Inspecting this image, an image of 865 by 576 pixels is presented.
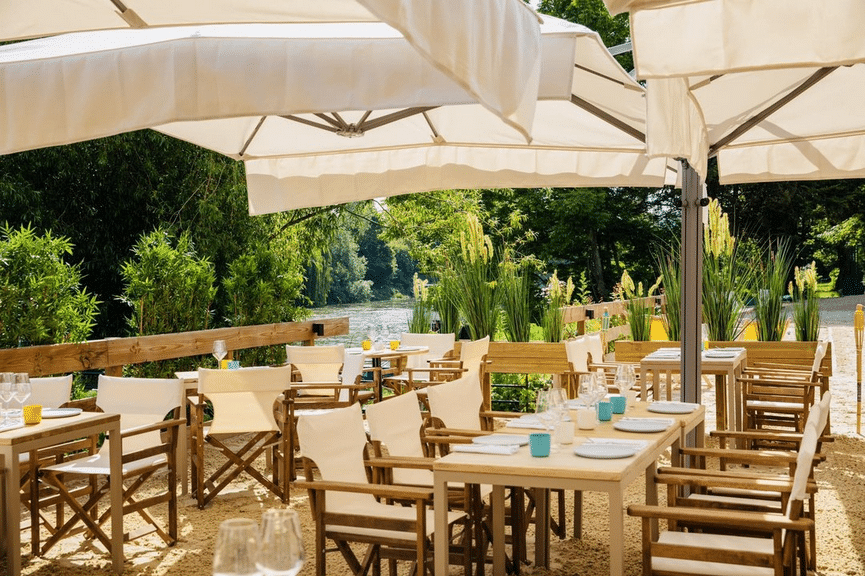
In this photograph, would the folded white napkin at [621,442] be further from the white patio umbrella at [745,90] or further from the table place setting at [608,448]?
the white patio umbrella at [745,90]

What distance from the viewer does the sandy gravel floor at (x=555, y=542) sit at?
15.7ft

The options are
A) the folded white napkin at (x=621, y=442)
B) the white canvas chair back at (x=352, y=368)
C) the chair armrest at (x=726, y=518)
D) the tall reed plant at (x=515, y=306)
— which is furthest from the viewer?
the tall reed plant at (x=515, y=306)

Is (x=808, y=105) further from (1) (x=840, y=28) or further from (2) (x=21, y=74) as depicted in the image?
(2) (x=21, y=74)

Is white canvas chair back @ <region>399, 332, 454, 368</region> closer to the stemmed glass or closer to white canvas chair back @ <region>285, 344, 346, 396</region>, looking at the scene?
white canvas chair back @ <region>285, 344, 346, 396</region>

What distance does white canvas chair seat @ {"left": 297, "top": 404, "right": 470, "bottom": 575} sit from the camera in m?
3.75

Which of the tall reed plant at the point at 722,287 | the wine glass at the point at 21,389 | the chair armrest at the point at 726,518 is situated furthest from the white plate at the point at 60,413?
the tall reed plant at the point at 722,287

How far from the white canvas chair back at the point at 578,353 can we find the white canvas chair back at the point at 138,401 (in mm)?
3599

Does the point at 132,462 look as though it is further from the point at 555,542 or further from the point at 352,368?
the point at 352,368

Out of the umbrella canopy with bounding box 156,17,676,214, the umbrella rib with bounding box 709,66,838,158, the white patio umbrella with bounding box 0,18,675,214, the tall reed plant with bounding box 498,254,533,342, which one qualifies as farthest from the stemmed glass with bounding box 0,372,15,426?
the tall reed plant with bounding box 498,254,533,342

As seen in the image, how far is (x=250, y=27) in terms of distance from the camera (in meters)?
4.40

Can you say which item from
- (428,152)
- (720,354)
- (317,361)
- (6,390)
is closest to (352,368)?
(317,361)

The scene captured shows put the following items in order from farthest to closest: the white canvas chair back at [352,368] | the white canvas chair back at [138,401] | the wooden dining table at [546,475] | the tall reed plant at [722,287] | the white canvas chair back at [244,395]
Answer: the tall reed plant at [722,287] < the white canvas chair back at [352,368] < the white canvas chair back at [244,395] < the white canvas chair back at [138,401] < the wooden dining table at [546,475]

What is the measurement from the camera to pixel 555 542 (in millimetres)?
5195

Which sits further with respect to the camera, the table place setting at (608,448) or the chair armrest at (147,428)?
the chair armrest at (147,428)
